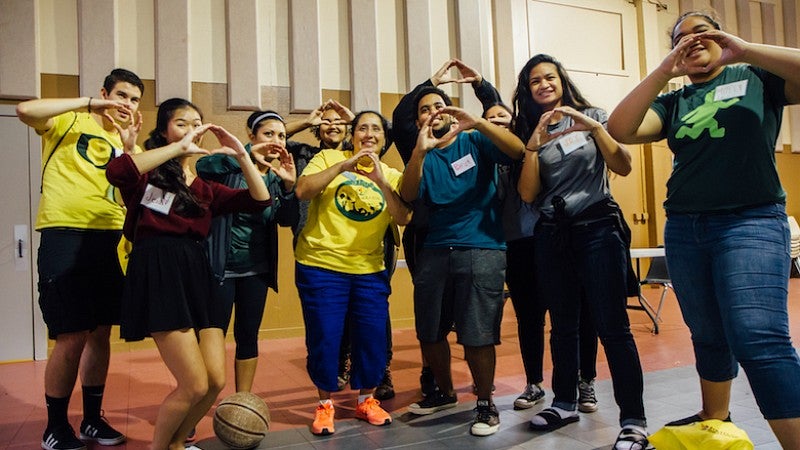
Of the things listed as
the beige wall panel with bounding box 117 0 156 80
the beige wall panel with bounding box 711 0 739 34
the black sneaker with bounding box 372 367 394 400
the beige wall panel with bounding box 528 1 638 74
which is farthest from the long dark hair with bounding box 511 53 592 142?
the beige wall panel with bounding box 711 0 739 34

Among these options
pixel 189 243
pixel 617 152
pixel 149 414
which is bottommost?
pixel 149 414

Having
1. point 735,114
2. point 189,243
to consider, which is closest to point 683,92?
point 735,114

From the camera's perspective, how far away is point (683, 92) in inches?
76.5

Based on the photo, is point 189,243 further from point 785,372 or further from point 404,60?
point 404,60

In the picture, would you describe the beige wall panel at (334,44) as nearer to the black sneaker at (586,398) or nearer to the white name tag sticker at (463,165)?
the white name tag sticker at (463,165)

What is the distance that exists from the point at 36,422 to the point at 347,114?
2.37 meters

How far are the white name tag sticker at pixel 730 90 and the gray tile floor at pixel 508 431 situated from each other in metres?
1.39

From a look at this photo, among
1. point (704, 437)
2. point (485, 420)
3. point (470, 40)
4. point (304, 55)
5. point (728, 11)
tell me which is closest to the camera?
point (704, 437)

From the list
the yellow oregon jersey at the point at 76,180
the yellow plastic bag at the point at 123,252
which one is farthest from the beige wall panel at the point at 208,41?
the yellow plastic bag at the point at 123,252

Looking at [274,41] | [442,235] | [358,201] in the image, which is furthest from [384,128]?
[274,41]

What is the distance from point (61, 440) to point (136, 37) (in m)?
3.87

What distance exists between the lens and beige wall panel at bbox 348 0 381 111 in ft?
18.3

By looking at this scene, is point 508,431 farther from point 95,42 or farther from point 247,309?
point 95,42

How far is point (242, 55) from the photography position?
5234 mm
